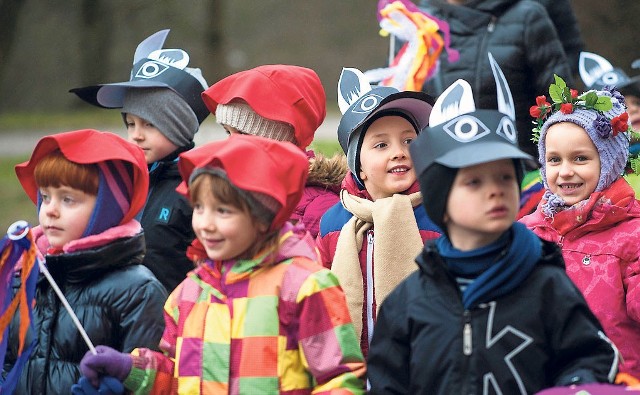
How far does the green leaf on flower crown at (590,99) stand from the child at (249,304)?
5.45 ft

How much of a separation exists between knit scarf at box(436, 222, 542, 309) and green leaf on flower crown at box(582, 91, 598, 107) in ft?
5.27

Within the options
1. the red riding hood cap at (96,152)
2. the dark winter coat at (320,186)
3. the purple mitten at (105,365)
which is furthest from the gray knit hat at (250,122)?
the purple mitten at (105,365)

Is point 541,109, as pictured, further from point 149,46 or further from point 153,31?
point 153,31

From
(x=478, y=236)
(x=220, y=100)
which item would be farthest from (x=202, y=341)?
(x=220, y=100)

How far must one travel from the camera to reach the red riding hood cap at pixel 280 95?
20.3 ft

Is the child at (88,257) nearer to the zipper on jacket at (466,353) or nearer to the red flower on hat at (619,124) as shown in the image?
the zipper on jacket at (466,353)

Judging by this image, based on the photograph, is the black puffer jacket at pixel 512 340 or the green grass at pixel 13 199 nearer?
the black puffer jacket at pixel 512 340

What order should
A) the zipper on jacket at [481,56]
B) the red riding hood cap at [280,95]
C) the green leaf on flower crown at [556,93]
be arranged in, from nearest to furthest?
Answer: the green leaf on flower crown at [556,93]
the red riding hood cap at [280,95]
the zipper on jacket at [481,56]

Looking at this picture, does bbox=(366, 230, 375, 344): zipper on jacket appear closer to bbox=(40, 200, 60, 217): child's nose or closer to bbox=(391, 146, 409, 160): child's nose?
bbox=(391, 146, 409, 160): child's nose

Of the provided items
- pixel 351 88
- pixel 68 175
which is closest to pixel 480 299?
pixel 68 175

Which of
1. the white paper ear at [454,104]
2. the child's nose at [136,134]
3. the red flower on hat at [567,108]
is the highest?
the child's nose at [136,134]

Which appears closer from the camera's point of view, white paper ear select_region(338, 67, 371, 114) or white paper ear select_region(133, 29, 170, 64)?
white paper ear select_region(338, 67, 371, 114)

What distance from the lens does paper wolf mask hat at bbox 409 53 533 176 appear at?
13.2 feet

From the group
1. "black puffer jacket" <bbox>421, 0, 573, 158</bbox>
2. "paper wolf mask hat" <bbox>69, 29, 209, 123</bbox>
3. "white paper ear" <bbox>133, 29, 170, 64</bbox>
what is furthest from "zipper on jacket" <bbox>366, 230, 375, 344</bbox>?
"white paper ear" <bbox>133, 29, 170, 64</bbox>
